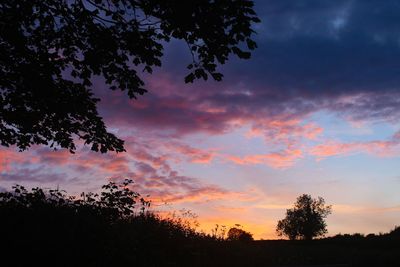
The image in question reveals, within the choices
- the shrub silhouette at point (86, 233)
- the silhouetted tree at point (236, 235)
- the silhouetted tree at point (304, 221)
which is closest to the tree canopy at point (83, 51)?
the shrub silhouette at point (86, 233)

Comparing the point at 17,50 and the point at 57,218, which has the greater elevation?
the point at 17,50

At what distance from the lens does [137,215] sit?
51.0ft

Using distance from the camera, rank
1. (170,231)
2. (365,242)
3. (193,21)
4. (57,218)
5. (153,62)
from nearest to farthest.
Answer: (193,21), (153,62), (57,218), (170,231), (365,242)

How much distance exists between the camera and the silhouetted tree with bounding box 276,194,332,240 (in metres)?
78.6

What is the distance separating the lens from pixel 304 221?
79.5 metres

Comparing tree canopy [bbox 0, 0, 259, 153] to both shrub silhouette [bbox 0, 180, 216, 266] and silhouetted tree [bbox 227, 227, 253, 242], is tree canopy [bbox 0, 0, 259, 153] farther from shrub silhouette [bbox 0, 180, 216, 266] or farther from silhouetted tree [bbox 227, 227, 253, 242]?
A: silhouetted tree [bbox 227, 227, 253, 242]

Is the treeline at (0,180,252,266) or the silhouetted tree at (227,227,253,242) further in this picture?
the silhouetted tree at (227,227,253,242)

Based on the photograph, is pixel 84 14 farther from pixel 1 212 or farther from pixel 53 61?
pixel 1 212

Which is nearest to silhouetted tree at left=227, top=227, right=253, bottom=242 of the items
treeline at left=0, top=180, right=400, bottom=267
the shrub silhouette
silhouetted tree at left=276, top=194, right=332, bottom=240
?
treeline at left=0, top=180, right=400, bottom=267

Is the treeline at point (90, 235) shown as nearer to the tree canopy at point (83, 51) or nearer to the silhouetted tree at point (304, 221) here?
the tree canopy at point (83, 51)

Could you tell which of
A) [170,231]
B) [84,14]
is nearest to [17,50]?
[84,14]

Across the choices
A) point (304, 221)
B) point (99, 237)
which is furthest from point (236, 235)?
point (304, 221)

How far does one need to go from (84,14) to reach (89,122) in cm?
325

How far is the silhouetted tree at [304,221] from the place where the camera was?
78.6 meters
